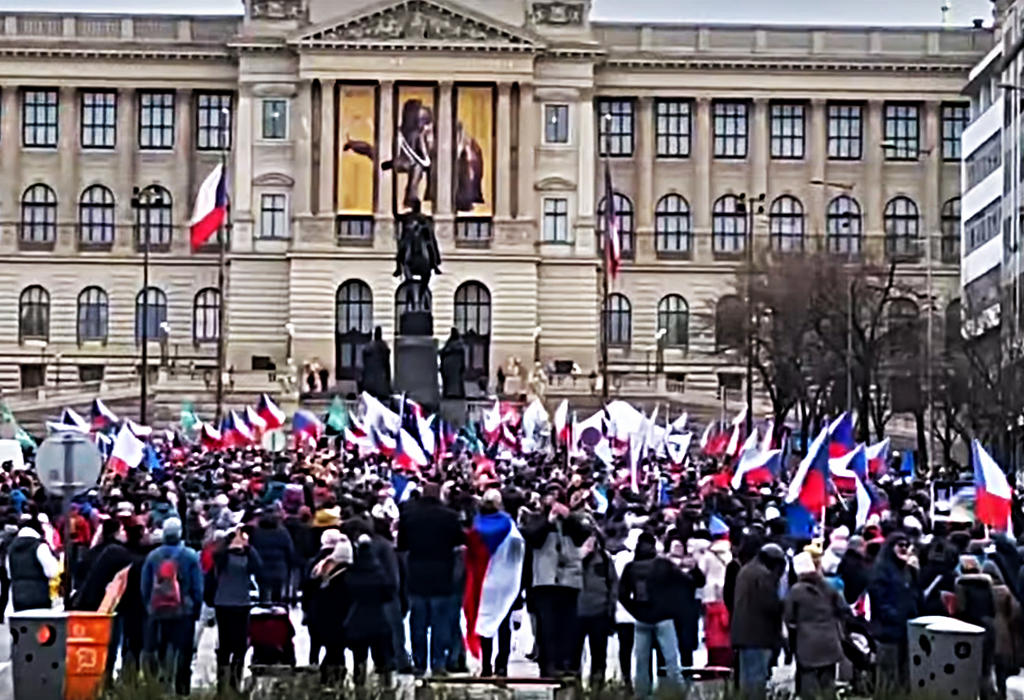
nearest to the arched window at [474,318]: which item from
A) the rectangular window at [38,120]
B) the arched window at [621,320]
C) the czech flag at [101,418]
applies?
the arched window at [621,320]

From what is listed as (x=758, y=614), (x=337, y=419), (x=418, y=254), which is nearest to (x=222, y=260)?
(x=418, y=254)

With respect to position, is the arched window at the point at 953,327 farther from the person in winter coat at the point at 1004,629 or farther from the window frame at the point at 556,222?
the person in winter coat at the point at 1004,629

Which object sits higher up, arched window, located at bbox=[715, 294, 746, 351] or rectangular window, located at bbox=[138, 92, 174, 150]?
rectangular window, located at bbox=[138, 92, 174, 150]

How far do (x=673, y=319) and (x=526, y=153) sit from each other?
11415 millimetres

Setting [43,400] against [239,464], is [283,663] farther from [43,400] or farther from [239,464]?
[43,400]

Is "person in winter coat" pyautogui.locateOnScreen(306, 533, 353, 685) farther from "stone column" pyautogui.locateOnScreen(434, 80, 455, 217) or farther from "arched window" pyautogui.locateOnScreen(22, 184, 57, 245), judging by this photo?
"arched window" pyautogui.locateOnScreen(22, 184, 57, 245)

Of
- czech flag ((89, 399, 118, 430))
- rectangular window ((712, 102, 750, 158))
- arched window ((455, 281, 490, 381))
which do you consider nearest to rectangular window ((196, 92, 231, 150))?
arched window ((455, 281, 490, 381))

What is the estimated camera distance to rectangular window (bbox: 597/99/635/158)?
391 feet

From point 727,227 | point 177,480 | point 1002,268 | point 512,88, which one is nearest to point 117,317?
point 512,88

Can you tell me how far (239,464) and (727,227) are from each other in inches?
2861

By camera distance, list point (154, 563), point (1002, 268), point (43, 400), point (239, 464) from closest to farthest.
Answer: point (154, 563)
point (239, 464)
point (1002, 268)
point (43, 400)

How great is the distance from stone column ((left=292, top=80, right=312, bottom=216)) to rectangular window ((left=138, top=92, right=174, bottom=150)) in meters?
7.43

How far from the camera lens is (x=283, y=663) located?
2288 centimetres

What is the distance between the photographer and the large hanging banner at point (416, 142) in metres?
113
